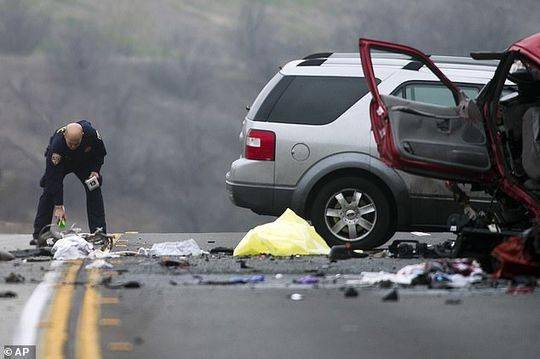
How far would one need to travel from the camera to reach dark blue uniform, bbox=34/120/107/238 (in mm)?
19266

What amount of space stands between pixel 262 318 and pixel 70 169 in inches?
355

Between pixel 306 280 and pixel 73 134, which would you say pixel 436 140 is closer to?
pixel 306 280

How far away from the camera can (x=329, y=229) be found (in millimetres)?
17047

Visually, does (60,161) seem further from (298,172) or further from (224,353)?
(224,353)

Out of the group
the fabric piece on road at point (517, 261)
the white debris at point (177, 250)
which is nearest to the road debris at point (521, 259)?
the fabric piece on road at point (517, 261)

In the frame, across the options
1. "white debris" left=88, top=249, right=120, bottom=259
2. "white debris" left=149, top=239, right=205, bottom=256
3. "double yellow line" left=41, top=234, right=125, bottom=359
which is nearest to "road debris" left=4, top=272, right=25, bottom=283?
"double yellow line" left=41, top=234, right=125, bottom=359

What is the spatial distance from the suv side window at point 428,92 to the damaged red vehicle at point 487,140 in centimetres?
194

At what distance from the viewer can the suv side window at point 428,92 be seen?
1722 cm

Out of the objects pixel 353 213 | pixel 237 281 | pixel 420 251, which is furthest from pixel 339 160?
pixel 237 281

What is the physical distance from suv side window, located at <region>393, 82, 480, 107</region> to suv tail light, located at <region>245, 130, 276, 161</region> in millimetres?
1451

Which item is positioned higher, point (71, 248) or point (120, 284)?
point (71, 248)

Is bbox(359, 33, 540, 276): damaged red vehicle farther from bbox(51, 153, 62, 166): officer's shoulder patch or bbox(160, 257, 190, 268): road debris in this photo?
→ bbox(51, 153, 62, 166): officer's shoulder patch

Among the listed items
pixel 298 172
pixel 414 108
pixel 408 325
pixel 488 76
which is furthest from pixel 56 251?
pixel 408 325

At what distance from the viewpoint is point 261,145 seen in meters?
17.2
